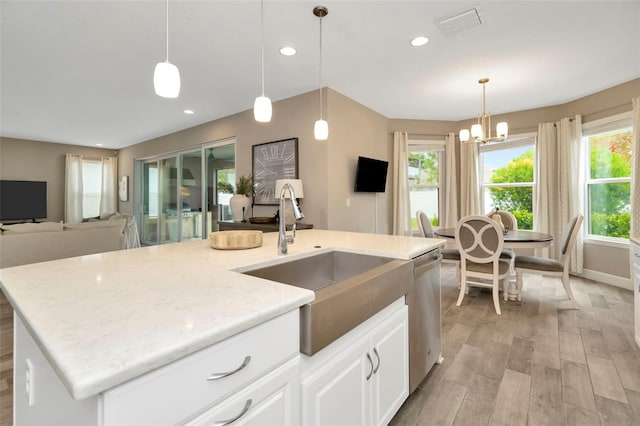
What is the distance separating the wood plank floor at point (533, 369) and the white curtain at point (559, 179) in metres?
1.39

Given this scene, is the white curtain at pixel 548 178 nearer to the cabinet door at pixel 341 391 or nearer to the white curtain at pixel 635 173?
the white curtain at pixel 635 173

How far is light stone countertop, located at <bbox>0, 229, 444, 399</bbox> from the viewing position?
0.55m

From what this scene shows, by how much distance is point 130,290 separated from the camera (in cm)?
94

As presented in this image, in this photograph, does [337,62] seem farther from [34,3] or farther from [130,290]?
[130,290]

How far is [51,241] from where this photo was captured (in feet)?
11.0

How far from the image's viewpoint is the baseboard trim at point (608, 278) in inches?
146

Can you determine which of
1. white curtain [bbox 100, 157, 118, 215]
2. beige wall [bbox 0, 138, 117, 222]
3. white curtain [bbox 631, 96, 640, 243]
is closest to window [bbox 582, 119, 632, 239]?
white curtain [bbox 631, 96, 640, 243]

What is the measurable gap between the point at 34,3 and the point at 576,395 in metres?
4.38

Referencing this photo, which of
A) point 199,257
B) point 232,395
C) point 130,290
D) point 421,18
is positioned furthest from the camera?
point 421,18

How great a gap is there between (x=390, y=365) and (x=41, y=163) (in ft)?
28.5

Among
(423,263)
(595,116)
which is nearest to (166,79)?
(423,263)

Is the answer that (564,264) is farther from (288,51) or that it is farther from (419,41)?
(288,51)

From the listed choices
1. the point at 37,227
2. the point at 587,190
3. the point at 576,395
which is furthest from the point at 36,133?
the point at 587,190

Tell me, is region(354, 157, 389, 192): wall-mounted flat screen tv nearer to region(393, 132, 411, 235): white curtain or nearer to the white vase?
region(393, 132, 411, 235): white curtain
